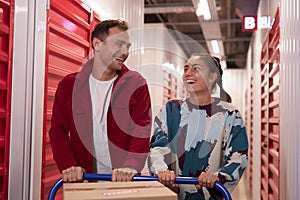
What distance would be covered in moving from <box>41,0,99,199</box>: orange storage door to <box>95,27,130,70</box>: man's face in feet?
1.22

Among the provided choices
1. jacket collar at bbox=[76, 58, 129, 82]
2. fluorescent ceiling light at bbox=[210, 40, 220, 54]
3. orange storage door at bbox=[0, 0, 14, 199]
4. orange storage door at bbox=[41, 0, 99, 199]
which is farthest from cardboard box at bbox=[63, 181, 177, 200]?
fluorescent ceiling light at bbox=[210, 40, 220, 54]

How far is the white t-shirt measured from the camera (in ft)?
7.45

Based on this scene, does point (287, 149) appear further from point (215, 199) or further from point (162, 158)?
point (162, 158)

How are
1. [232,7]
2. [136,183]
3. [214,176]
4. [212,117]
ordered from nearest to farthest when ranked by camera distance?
[136,183] < [214,176] < [212,117] < [232,7]

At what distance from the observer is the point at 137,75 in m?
2.29

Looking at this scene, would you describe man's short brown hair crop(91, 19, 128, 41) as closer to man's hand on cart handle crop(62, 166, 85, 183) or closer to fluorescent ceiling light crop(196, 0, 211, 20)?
man's hand on cart handle crop(62, 166, 85, 183)

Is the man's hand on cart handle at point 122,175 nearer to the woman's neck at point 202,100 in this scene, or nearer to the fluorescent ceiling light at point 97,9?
the woman's neck at point 202,100

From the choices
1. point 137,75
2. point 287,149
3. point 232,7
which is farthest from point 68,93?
point 232,7

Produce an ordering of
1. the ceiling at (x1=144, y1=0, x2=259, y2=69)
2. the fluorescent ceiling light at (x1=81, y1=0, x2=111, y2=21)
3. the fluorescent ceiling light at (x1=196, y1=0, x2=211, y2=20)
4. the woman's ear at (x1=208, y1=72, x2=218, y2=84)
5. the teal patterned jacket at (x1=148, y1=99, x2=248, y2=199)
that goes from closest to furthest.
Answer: the teal patterned jacket at (x1=148, y1=99, x2=248, y2=199)
the woman's ear at (x1=208, y1=72, x2=218, y2=84)
the fluorescent ceiling light at (x1=81, y1=0, x2=111, y2=21)
the fluorescent ceiling light at (x1=196, y1=0, x2=211, y2=20)
the ceiling at (x1=144, y1=0, x2=259, y2=69)

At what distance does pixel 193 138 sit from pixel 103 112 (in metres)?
0.47

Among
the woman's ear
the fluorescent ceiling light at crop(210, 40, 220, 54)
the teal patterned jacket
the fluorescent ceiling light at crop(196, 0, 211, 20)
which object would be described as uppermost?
the fluorescent ceiling light at crop(196, 0, 211, 20)

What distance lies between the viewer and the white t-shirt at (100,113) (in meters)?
2.27

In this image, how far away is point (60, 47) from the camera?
2.68 meters

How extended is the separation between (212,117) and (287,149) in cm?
43
